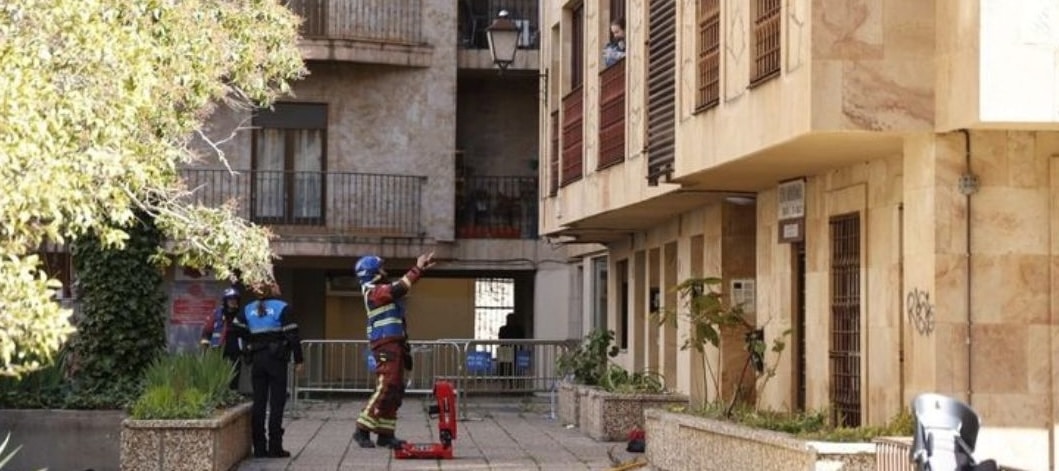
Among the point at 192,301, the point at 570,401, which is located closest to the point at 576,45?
the point at 570,401

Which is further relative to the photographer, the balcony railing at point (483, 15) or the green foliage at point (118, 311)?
the balcony railing at point (483, 15)

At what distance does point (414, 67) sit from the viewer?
3909 centimetres

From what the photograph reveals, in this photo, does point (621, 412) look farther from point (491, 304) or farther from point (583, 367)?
point (491, 304)

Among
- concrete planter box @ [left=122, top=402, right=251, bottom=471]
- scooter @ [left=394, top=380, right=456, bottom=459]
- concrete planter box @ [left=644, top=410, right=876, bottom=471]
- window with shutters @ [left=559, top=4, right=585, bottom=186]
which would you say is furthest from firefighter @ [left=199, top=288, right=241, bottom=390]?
concrete planter box @ [left=644, top=410, right=876, bottom=471]

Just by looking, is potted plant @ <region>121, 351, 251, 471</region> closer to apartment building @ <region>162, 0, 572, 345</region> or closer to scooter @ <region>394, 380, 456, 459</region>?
scooter @ <region>394, 380, 456, 459</region>

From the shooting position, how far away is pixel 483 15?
133 feet

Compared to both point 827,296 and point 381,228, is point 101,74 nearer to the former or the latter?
point 827,296

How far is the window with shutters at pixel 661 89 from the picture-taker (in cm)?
2127

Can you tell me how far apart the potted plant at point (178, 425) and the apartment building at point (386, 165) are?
17297 millimetres

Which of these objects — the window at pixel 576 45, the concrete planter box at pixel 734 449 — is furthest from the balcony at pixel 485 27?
the concrete planter box at pixel 734 449

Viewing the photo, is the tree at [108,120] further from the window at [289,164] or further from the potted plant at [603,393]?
the window at [289,164]

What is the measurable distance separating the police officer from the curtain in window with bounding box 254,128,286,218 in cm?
1620

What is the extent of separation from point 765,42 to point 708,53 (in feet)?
8.20

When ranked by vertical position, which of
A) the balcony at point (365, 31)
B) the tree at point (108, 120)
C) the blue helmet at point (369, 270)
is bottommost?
the blue helmet at point (369, 270)
